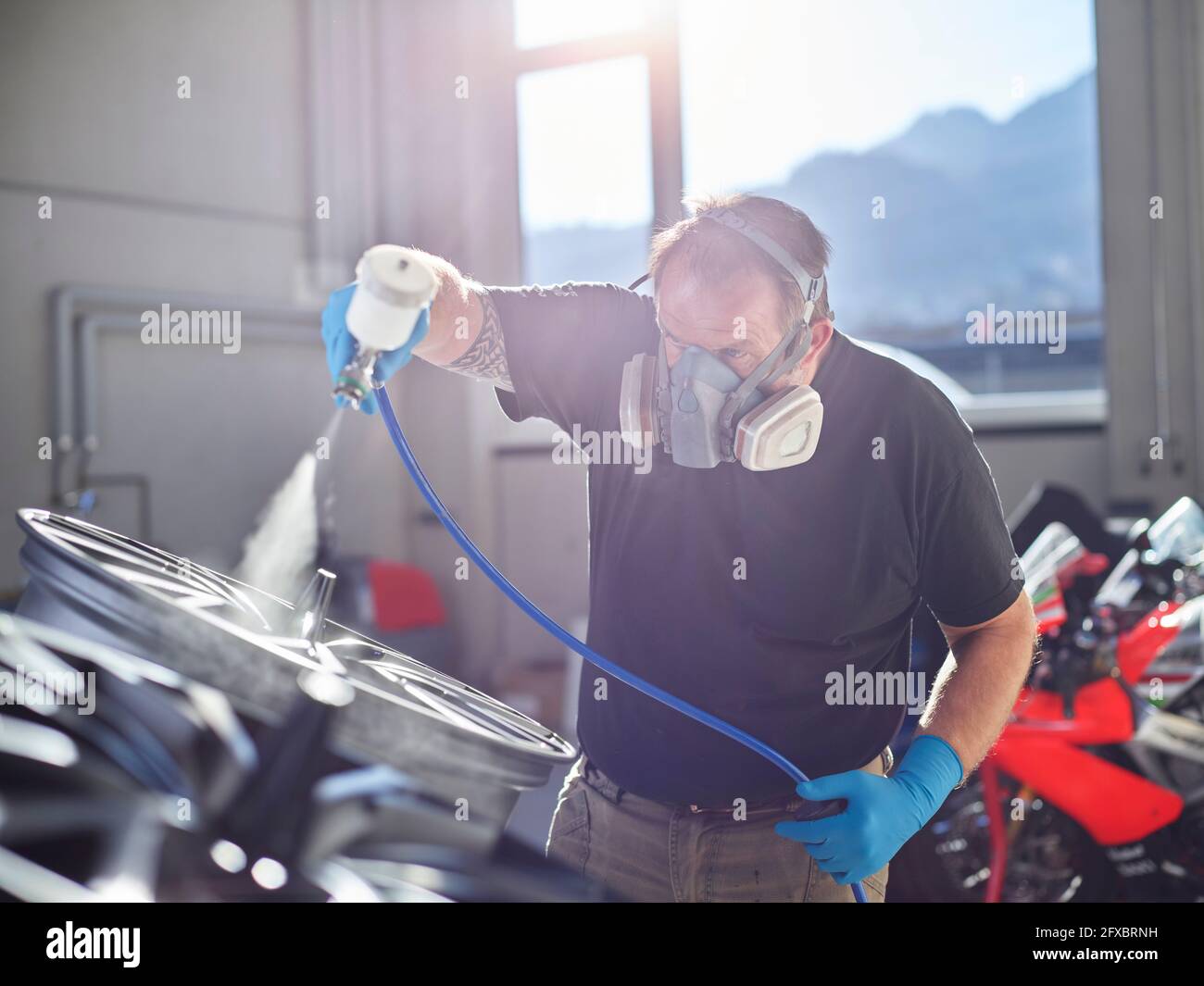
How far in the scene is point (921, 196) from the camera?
12.1 feet

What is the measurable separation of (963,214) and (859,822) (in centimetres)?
311

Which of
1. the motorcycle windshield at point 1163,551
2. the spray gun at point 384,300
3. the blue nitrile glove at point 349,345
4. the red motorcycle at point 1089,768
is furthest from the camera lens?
the motorcycle windshield at point 1163,551

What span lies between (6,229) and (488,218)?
1.74 m

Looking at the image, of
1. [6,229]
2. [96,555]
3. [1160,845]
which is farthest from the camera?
[6,229]

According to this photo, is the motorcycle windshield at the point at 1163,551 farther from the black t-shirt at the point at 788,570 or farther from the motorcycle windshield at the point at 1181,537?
the black t-shirt at the point at 788,570

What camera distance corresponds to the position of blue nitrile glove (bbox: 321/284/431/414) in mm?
965

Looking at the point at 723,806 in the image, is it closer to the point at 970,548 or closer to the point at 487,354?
the point at 970,548

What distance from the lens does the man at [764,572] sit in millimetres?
1116

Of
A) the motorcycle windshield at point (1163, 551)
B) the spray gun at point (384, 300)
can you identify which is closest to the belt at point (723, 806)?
the spray gun at point (384, 300)

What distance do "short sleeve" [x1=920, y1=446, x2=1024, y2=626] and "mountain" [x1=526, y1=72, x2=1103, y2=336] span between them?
8.14ft

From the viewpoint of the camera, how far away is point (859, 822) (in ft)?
3.43
